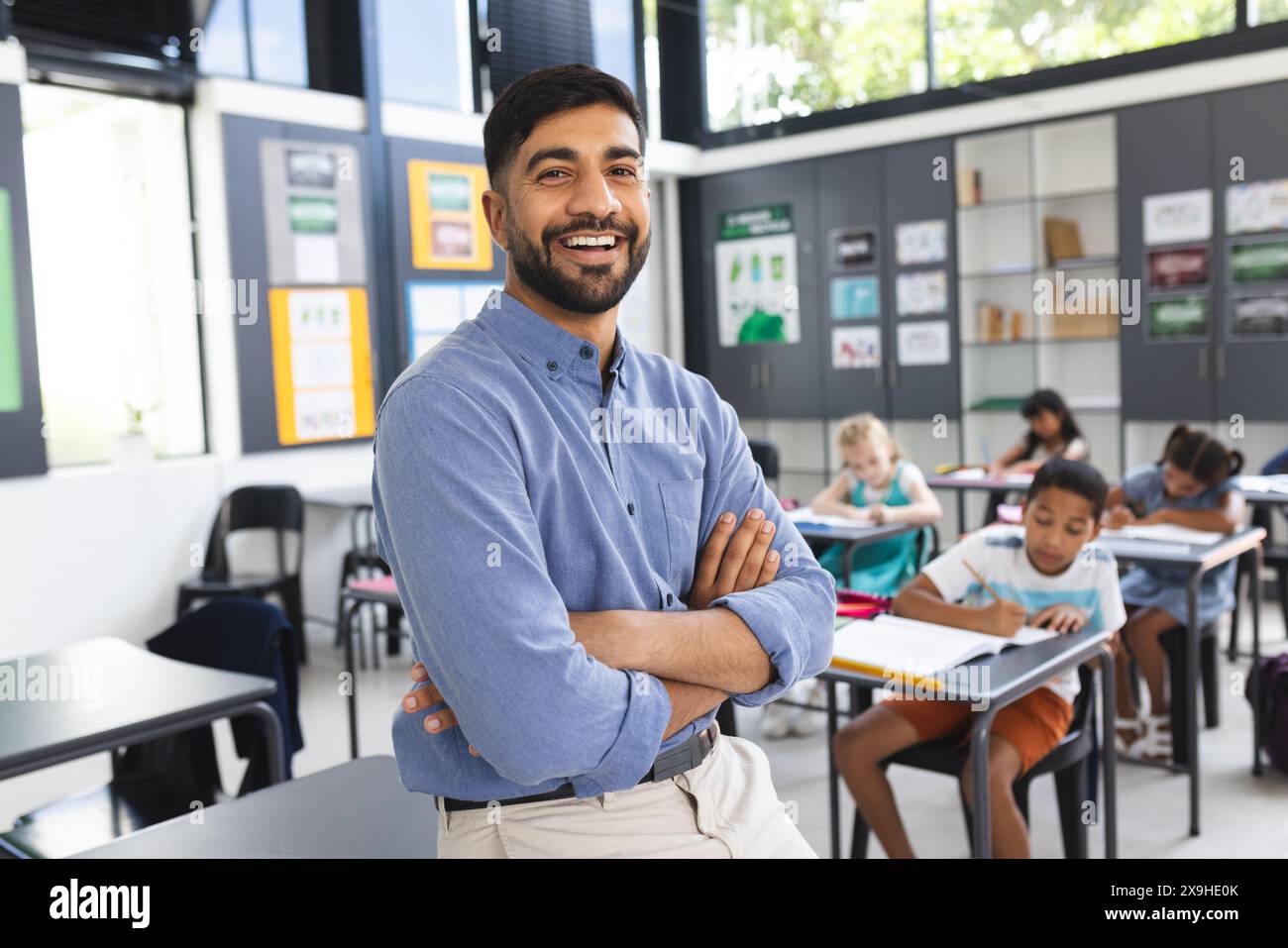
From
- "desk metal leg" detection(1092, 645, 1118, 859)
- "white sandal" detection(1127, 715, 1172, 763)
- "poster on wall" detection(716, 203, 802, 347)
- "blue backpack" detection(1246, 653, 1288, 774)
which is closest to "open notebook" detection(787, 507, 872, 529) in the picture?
"white sandal" detection(1127, 715, 1172, 763)

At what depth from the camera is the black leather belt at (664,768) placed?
131 cm

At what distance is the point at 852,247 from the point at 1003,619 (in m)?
5.46

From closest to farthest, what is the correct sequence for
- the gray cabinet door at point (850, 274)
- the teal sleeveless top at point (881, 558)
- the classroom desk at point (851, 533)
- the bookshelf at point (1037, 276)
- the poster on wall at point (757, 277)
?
the classroom desk at point (851, 533) → the teal sleeveless top at point (881, 558) → the bookshelf at point (1037, 276) → the gray cabinet door at point (850, 274) → the poster on wall at point (757, 277)

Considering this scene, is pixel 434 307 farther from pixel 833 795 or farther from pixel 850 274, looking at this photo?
pixel 833 795

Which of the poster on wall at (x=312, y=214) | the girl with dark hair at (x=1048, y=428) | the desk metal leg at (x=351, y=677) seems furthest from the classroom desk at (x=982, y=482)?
the poster on wall at (x=312, y=214)

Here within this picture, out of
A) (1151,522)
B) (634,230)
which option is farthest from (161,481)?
(634,230)

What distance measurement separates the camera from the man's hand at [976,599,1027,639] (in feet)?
8.13

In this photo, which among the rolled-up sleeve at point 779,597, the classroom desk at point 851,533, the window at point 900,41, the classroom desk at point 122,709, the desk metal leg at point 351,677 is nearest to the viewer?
the rolled-up sleeve at point 779,597

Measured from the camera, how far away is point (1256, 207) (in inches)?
233

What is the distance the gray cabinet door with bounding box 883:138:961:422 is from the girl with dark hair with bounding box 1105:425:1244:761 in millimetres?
3170

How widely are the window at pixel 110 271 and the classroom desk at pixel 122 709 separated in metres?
3.10

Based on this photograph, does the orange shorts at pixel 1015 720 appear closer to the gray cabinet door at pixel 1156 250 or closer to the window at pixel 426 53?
the gray cabinet door at pixel 1156 250
